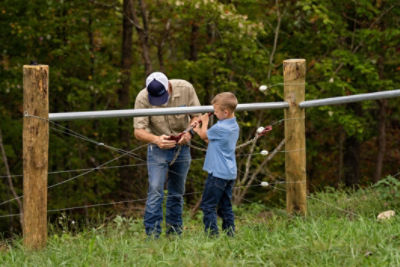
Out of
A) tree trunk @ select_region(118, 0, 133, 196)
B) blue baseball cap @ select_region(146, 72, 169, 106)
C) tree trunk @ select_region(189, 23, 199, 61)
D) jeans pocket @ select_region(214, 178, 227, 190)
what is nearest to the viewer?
jeans pocket @ select_region(214, 178, 227, 190)

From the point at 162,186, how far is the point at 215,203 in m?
0.71

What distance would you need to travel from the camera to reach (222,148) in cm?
496

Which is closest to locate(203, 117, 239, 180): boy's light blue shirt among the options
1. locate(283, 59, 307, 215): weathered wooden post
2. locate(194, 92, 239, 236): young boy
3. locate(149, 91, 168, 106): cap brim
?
locate(194, 92, 239, 236): young boy

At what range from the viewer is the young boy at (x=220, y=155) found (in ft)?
16.1

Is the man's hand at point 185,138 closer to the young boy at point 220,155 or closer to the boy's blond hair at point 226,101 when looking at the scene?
the young boy at point 220,155

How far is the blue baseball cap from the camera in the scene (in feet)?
17.6

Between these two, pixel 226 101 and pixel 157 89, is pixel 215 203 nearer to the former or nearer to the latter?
pixel 226 101

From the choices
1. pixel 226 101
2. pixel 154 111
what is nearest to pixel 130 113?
pixel 154 111

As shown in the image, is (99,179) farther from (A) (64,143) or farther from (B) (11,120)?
(B) (11,120)

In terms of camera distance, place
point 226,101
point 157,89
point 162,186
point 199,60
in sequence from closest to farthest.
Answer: point 226,101, point 157,89, point 162,186, point 199,60

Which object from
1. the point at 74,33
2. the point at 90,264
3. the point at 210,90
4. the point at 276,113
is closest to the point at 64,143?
the point at 74,33

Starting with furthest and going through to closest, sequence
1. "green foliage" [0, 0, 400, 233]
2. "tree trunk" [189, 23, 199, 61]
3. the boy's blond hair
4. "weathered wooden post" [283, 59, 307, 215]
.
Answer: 1. "tree trunk" [189, 23, 199, 61]
2. "green foliage" [0, 0, 400, 233]
3. "weathered wooden post" [283, 59, 307, 215]
4. the boy's blond hair

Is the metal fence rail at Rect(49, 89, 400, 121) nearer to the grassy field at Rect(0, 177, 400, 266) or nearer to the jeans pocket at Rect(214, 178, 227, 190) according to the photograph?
the jeans pocket at Rect(214, 178, 227, 190)

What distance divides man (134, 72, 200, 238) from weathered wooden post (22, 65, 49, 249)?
3.21 ft
